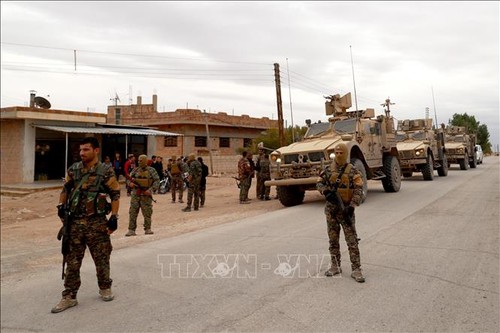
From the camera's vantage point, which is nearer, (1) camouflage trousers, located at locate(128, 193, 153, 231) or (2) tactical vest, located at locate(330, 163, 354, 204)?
(2) tactical vest, located at locate(330, 163, 354, 204)

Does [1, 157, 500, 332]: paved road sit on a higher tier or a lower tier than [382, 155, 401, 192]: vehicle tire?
lower

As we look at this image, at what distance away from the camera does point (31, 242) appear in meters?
8.02

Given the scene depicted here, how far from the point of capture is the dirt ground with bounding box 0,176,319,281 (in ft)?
20.1

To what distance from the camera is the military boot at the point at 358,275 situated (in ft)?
13.1

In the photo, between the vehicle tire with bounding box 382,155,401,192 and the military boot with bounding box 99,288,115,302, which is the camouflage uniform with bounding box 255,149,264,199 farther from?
the military boot with bounding box 99,288,115,302

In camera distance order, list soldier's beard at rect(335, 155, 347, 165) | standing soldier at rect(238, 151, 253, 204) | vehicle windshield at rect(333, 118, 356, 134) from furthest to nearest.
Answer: standing soldier at rect(238, 151, 253, 204)
vehicle windshield at rect(333, 118, 356, 134)
soldier's beard at rect(335, 155, 347, 165)

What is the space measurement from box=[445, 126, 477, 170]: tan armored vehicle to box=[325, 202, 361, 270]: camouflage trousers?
18.6m

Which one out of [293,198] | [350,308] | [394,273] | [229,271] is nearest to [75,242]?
[229,271]

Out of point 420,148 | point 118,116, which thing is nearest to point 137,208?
point 420,148

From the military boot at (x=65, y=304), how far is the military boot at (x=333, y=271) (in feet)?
8.43

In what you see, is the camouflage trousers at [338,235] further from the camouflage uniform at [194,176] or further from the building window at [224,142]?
the building window at [224,142]

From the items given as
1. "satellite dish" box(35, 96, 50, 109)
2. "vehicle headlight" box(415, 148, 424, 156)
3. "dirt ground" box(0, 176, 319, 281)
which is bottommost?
"dirt ground" box(0, 176, 319, 281)

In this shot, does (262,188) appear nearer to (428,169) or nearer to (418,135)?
(428,169)

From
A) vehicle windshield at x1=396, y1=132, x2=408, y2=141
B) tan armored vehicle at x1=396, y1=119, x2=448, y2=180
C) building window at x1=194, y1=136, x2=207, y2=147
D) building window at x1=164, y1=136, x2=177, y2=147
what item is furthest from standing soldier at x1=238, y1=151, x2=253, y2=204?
building window at x1=164, y1=136, x2=177, y2=147
